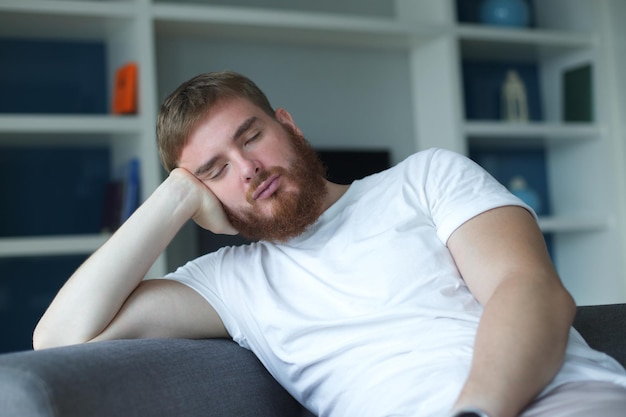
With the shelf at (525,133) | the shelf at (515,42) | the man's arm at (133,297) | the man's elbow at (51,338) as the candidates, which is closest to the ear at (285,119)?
the man's arm at (133,297)

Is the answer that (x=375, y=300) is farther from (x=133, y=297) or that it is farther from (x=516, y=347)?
(x=133, y=297)

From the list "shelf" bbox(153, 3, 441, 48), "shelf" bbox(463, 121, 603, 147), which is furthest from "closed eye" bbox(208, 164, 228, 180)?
"shelf" bbox(463, 121, 603, 147)

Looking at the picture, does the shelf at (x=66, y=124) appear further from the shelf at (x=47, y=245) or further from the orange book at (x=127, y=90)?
the shelf at (x=47, y=245)

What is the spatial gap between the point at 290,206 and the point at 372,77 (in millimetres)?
2894

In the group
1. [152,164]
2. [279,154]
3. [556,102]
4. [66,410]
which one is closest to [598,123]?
→ [556,102]

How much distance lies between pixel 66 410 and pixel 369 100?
3470 mm

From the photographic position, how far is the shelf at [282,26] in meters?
3.66

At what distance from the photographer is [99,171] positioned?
3.84 meters

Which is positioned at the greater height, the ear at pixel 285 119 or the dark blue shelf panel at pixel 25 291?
the ear at pixel 285 119

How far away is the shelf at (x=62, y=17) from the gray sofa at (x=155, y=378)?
2.28 meters

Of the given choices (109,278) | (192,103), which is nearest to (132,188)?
(192,103)

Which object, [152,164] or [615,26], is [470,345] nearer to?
[152,164]

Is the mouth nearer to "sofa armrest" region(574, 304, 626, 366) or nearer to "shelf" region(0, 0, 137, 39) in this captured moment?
"sofa armrest" region(574, 304, 626, 366)

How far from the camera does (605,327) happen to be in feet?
5.21
